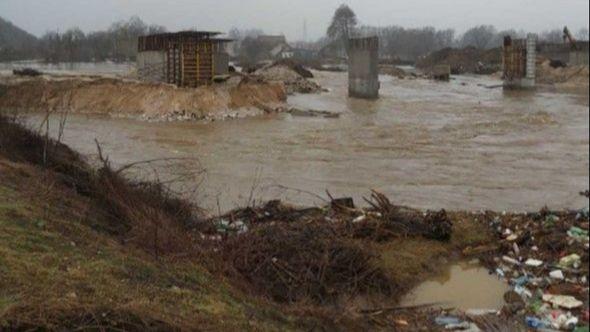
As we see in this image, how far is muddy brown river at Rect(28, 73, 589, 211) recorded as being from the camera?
1466cm

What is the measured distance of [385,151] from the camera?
21.7 metres

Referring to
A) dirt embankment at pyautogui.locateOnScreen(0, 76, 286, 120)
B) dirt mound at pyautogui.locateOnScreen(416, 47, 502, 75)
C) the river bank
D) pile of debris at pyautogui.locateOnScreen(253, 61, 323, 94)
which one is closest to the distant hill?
pile of debris at pyautogui.locateOnScreen(253, 61, 323, 94)

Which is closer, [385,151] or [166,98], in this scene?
[385,151]

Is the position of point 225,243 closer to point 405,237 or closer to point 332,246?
point 332,246

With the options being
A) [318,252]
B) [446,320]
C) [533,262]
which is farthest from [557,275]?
[318,252]

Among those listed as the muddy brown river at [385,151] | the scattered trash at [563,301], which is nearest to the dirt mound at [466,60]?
the muddy brown river at [385,151]

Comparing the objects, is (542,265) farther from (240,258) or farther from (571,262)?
(240,258)

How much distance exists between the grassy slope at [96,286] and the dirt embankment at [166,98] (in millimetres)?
26241

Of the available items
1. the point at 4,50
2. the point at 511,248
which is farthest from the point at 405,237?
the point at 4,50

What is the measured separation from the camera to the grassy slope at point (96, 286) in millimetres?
4500

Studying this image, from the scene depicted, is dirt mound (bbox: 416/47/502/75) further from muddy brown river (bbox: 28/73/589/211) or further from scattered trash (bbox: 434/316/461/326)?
scattered trash (bbox: 434/316/461/326)

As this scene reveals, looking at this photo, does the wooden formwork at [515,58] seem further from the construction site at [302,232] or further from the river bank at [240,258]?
the river bank at [240,258]

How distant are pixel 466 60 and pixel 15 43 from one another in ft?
238

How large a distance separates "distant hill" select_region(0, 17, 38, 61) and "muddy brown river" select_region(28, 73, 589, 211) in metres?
60.0
